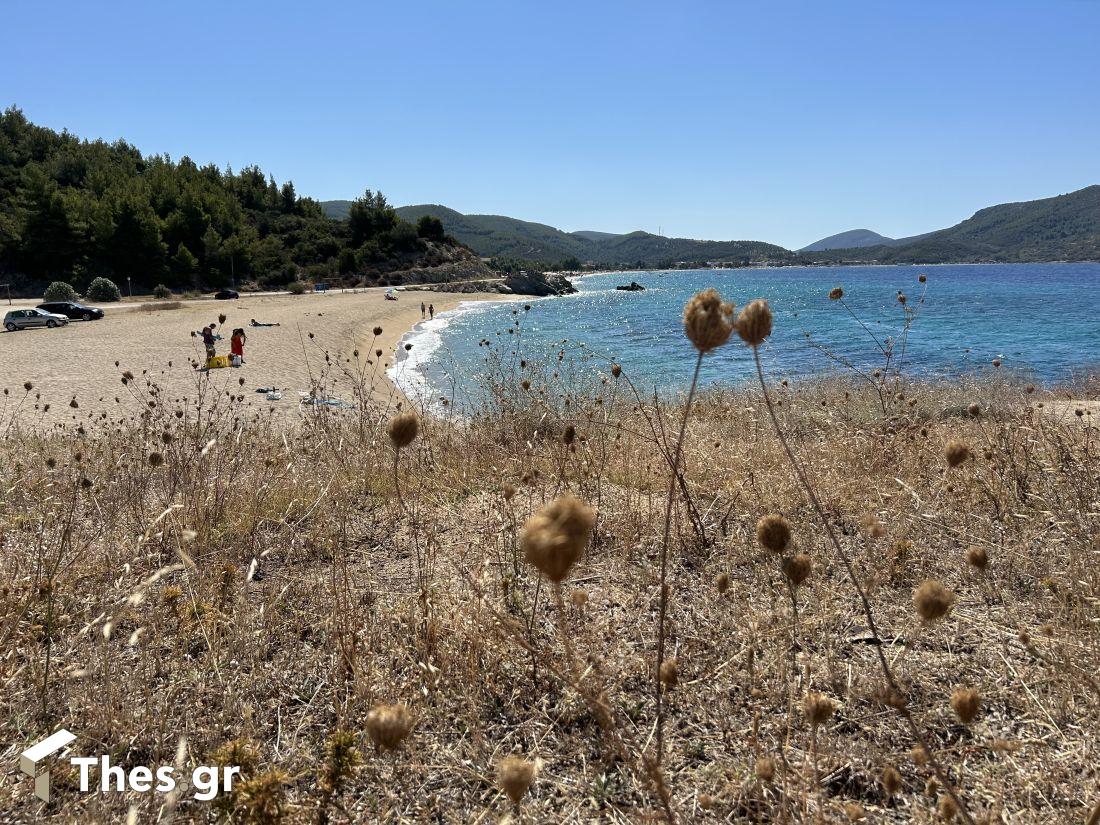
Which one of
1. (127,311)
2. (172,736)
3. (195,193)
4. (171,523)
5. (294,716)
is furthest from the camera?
(195,193)

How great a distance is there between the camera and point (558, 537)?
944mm

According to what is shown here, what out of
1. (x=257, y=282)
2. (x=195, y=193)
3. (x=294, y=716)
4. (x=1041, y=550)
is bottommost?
(x=294, y=716)

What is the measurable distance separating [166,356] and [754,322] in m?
22.7

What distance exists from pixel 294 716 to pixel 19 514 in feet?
10.4

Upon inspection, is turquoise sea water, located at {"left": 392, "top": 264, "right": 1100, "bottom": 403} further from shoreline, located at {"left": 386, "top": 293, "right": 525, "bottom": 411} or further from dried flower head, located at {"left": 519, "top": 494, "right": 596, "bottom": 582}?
dried flower head, located at {"left": 519, "top": 494, "right": 596, "bottom": 582}

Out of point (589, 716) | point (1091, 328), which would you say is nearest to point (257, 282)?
point (1091, 328)

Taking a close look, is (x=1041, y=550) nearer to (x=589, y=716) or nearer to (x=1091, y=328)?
(x=589, y=716)

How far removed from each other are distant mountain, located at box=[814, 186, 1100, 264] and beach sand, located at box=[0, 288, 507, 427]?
509 ft

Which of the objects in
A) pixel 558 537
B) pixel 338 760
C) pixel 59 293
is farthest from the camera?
pixel 59 293

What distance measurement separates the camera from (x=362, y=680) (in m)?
2.21

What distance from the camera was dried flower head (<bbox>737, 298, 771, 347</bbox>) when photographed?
1447 mm

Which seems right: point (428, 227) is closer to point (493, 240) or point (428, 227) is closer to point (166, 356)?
point (166, 356)

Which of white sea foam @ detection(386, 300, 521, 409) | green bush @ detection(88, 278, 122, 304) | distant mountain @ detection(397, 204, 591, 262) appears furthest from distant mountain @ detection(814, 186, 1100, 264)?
green bush @ detection(88, 278, 122, 304)

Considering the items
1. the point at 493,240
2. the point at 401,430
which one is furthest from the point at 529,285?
the point at 493,240
